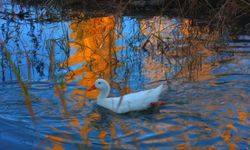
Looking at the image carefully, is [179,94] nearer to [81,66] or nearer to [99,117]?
[99,117]

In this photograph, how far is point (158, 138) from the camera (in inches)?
190

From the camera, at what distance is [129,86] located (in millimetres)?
6664

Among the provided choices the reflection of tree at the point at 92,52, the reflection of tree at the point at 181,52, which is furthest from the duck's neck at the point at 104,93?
the reflection of tree at the point at 181,52

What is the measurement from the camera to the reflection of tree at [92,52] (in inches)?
278

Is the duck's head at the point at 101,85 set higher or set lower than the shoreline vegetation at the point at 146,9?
lower

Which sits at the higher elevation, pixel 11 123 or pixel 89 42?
pixel 89 42

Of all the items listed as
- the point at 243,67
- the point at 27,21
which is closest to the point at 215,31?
the point at 243,67

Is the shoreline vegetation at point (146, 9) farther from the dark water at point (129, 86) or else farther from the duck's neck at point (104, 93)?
the duck's neck at point (104, 93)

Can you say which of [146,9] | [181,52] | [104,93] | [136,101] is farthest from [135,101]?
[146,9]

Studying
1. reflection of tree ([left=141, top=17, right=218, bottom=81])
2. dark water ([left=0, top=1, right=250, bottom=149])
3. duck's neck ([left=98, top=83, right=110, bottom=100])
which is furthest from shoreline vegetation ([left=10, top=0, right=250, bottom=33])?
duck's neck ([left=98, top=83, right=110, bottom=100])

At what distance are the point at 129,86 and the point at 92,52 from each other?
174cm

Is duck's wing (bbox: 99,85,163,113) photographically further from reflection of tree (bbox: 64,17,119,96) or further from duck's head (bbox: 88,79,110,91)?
reflection of tree (bbox: 64,17,119,96)

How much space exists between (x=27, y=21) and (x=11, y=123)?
6145 millimetres

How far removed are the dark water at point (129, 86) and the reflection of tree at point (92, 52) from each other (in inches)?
0.7
